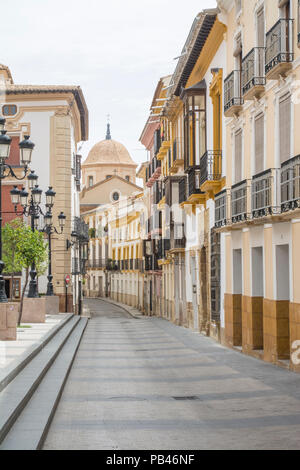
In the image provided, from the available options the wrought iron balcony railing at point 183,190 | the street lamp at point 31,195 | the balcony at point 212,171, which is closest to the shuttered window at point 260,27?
the balcony at point 212,171

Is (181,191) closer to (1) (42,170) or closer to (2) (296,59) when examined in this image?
(1) (42,170)

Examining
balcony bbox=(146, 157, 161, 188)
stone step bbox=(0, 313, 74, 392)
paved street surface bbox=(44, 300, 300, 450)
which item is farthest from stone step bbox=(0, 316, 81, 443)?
balcony bbox=(146, 157, 161, 188)

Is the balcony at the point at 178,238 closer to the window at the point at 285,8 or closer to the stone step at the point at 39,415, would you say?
the stone step at the point at 39,415

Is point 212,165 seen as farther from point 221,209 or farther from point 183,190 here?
point 183,190

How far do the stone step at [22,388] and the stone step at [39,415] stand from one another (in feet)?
0.26

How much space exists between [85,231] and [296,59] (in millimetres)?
34778

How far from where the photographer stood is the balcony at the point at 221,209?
19938mm

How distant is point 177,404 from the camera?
11.2 m

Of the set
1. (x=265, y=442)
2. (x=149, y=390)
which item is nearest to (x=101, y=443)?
(x=265, y=442)

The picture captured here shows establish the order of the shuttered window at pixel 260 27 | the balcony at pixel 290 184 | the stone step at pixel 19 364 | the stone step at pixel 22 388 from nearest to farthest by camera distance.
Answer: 1. the stone step at pixel 22 388
2. the stone step at pixel 19 364
3. the balcony at pixel 290 184
4. the shuttered window at pixel 260 27

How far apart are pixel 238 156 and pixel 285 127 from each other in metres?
4.56

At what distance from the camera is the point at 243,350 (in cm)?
1884

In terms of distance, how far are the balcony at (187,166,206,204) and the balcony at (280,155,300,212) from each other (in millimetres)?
10066

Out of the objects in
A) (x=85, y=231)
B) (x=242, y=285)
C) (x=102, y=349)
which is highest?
(x=85, y=231)
